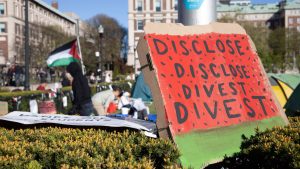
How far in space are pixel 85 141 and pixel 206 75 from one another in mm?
1597

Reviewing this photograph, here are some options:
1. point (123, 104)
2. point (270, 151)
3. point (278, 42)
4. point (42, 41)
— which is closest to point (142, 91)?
point (123, 104)

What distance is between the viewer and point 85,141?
14.4 feet

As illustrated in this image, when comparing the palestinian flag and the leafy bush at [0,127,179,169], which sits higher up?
the palestinian flag

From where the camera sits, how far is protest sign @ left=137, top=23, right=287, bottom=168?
4.80 meters

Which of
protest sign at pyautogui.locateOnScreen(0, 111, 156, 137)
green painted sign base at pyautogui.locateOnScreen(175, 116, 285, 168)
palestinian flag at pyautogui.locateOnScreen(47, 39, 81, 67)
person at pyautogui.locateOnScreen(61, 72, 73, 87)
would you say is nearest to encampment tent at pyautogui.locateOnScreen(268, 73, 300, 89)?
person at pyautogui.locateOnScreen(61, 72, 73, 87)

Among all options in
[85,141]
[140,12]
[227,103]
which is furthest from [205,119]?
[140,12]

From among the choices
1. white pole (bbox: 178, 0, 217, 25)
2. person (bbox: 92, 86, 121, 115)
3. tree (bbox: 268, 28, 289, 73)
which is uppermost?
tree (bbox: 268, 28, 289, 73)

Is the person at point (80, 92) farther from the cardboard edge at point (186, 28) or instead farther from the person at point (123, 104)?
the cardboard edge at point (186, 28)

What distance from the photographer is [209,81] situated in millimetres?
5273

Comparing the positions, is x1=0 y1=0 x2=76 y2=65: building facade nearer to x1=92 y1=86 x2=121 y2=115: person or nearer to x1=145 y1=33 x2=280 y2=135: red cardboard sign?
x1=92 y1=86 x2=121 y2=115: person

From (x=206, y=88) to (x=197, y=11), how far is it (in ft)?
9.28

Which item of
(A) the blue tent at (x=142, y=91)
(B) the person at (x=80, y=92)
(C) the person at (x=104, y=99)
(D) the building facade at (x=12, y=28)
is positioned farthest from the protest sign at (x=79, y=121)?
(D) the building facade at (x=12, y=28)

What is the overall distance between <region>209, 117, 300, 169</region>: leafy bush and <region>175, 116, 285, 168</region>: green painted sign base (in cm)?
15

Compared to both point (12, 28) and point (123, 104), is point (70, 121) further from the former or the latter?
point (12, 28)
